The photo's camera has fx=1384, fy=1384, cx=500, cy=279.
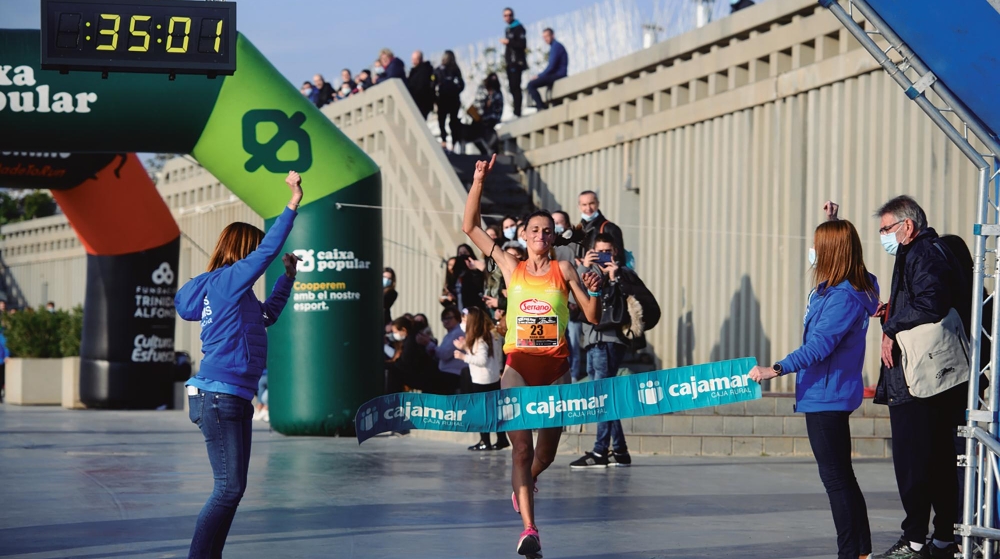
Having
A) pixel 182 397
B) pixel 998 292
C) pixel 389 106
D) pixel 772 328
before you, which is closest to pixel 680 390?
pixel 998 292

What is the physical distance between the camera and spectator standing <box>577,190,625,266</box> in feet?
37.1

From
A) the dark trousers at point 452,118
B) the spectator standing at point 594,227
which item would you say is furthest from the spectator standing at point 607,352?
the dark trousers at point 452,118

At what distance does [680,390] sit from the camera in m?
7.12

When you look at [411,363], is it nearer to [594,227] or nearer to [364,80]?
[594,227]

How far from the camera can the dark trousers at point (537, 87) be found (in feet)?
64.2

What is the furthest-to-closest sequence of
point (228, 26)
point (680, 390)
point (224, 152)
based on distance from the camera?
point (224, 152) < point (228, 26) < point (680, 390)

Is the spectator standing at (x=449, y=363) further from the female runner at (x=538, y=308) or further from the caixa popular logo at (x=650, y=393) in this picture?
the caixa popular logo at (x=650, y=393)

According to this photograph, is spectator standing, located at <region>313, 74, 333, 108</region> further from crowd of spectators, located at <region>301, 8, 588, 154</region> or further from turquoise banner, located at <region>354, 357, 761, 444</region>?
turquoise banner, located at <region>354, 357, 761, 444</region>

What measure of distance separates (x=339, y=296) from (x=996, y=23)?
8377mm

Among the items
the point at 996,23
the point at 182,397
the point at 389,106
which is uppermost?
the point at 389,106

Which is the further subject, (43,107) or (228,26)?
(43,107)

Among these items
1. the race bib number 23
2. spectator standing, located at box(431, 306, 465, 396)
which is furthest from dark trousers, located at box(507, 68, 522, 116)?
the race bib number 23

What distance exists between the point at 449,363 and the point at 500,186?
213 inches

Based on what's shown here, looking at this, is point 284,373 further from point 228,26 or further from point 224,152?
point 228,26
